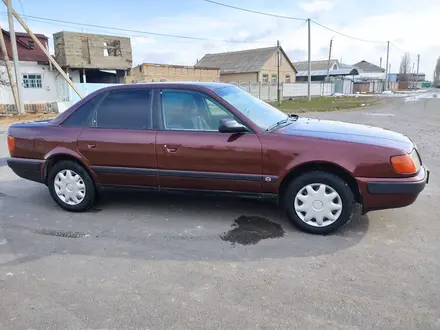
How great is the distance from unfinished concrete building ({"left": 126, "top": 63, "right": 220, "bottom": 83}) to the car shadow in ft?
94.3

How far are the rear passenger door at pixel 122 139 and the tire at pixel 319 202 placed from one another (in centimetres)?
163

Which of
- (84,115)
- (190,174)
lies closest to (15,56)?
(84,115)

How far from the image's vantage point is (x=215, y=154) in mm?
3959

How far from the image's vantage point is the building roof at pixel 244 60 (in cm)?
4956

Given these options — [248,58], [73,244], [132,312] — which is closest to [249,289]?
[132,312]

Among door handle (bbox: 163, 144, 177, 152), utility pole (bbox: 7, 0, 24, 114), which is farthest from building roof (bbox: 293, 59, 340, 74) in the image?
door handle (bbox: 163, 144, 177, 152)

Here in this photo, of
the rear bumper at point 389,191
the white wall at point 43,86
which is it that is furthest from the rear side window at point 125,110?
the white wall at point 43,86

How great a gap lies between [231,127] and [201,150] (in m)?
0.45

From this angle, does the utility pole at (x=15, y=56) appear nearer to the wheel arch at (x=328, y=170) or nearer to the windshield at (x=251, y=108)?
the windshield at (x=251, y=108)

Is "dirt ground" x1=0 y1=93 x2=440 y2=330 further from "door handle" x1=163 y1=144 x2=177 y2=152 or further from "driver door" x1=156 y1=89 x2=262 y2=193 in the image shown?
"door handle" x1=163 y1=144 x2=177 y2=152

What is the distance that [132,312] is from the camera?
8.53ft

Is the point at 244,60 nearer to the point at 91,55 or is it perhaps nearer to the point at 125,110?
the point at 91,55

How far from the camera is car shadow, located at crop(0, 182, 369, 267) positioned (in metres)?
3.53

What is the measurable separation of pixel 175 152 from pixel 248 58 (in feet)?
164
